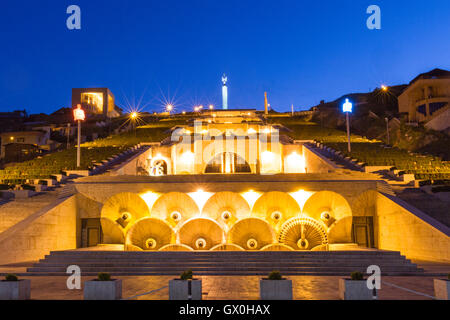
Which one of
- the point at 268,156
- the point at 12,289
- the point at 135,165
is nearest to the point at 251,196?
the point at 12,289

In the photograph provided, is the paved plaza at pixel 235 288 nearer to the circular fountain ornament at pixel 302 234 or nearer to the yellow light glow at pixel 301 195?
the circular fountain ornament at pixel 302 234

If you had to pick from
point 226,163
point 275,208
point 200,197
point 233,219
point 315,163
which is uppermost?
point 226,163

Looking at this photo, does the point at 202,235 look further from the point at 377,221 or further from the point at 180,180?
the point at 377,221

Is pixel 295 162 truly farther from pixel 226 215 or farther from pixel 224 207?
pixel 226 215

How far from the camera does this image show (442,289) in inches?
302

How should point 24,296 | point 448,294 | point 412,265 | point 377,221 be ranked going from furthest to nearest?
1. point 377,221
2. point 412,265
3. point 24,296
4. point 448,294

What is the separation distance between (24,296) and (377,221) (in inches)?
568

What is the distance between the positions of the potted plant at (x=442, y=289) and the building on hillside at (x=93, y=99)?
70341 millimetres

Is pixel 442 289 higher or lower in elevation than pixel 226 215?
lower

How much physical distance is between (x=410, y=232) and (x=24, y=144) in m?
37.8

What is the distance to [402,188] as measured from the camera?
19.2 meters

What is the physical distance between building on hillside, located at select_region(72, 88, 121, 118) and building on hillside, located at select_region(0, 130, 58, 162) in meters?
22.3

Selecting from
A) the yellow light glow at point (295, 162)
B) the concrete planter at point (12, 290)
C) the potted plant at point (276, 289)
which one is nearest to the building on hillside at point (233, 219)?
the potted plant at point (276, 289)
